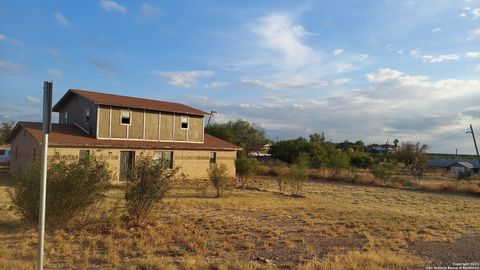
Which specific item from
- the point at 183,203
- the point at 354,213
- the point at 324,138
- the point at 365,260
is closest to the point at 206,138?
the point at 183,203

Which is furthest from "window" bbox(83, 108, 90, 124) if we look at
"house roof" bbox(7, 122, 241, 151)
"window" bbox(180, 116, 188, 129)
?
"window" bbox(180, 116, 188, 129)

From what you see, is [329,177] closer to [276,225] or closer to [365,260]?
[276,225]

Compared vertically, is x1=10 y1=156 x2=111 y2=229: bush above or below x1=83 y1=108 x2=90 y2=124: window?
below

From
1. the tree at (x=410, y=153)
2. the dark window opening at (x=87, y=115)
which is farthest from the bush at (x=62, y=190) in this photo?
the tree at (x=410, y=153)

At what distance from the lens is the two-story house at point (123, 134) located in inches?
939

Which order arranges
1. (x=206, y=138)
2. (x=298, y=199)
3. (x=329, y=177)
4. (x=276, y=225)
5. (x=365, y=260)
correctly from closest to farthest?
(x=365, y=260) < (x=276, y=225) < (x=298, y=199) < (x=206, y=138) < (x=329, y=177)

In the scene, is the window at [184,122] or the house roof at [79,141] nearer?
the house roof at [79,141]

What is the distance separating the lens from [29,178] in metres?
9.30

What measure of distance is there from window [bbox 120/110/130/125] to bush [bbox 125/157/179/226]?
15798mm

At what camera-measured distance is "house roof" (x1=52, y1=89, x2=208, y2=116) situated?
2561cm

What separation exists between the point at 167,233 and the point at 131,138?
1729cm

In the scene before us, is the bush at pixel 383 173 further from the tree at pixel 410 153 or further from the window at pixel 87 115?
the tree at pixel 410 153

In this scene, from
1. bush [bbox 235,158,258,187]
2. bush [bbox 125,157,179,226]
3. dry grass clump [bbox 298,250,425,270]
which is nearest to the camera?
dry grass clump [bbox 298,250,425,270]

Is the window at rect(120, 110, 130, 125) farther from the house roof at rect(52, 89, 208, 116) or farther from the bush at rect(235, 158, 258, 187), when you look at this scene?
the bush at rect(235, 158, 258, 187)
